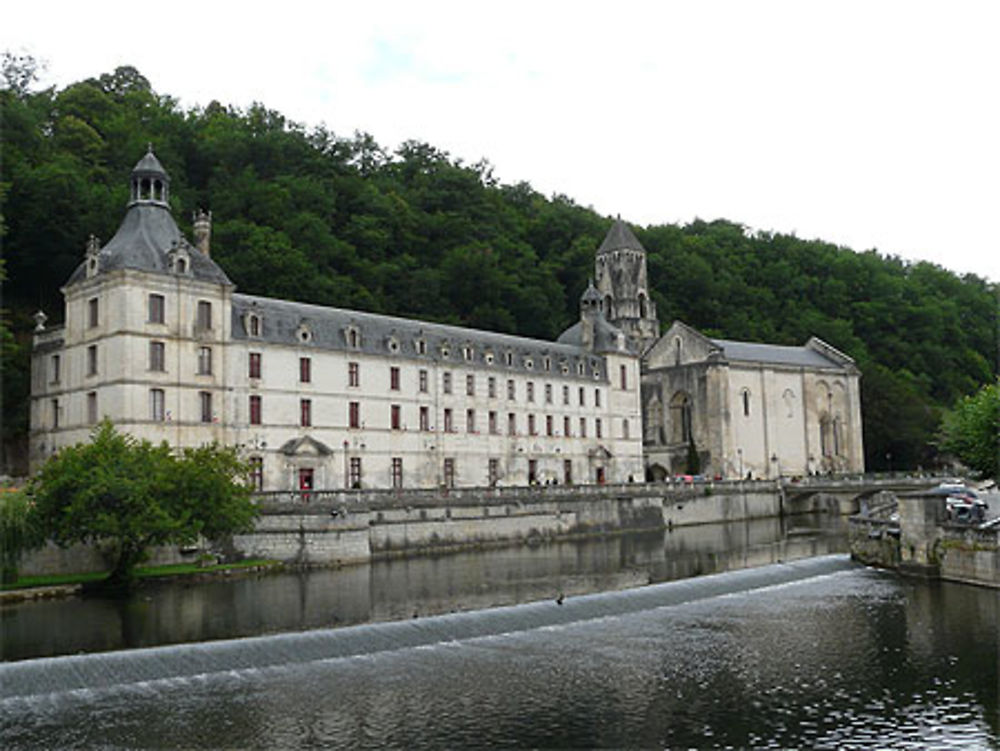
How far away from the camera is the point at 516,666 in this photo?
1945 cm

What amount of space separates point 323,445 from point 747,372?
1624 inches

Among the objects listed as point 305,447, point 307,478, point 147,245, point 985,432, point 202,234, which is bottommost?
point 307,478

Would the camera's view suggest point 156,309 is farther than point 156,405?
Yes

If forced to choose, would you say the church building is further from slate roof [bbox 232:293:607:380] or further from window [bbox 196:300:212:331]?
window [bbox 196:300:212:331]

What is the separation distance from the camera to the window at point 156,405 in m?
40.0

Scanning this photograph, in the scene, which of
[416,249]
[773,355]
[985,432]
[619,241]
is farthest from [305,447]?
[773,355]

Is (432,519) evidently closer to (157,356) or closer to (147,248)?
(157,356)

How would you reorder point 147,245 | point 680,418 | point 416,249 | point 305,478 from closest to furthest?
point 147,245, point 305,478, point 680,418, point 416,249

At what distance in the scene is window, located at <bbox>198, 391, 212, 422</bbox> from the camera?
41750 mm

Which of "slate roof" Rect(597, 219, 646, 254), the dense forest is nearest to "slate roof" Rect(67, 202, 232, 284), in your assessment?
the dense forest

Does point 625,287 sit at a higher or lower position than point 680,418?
higher

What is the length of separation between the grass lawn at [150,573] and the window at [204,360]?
32.9 feet

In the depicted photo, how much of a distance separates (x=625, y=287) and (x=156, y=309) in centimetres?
4759

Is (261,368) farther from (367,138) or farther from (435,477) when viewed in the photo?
(367,138)
